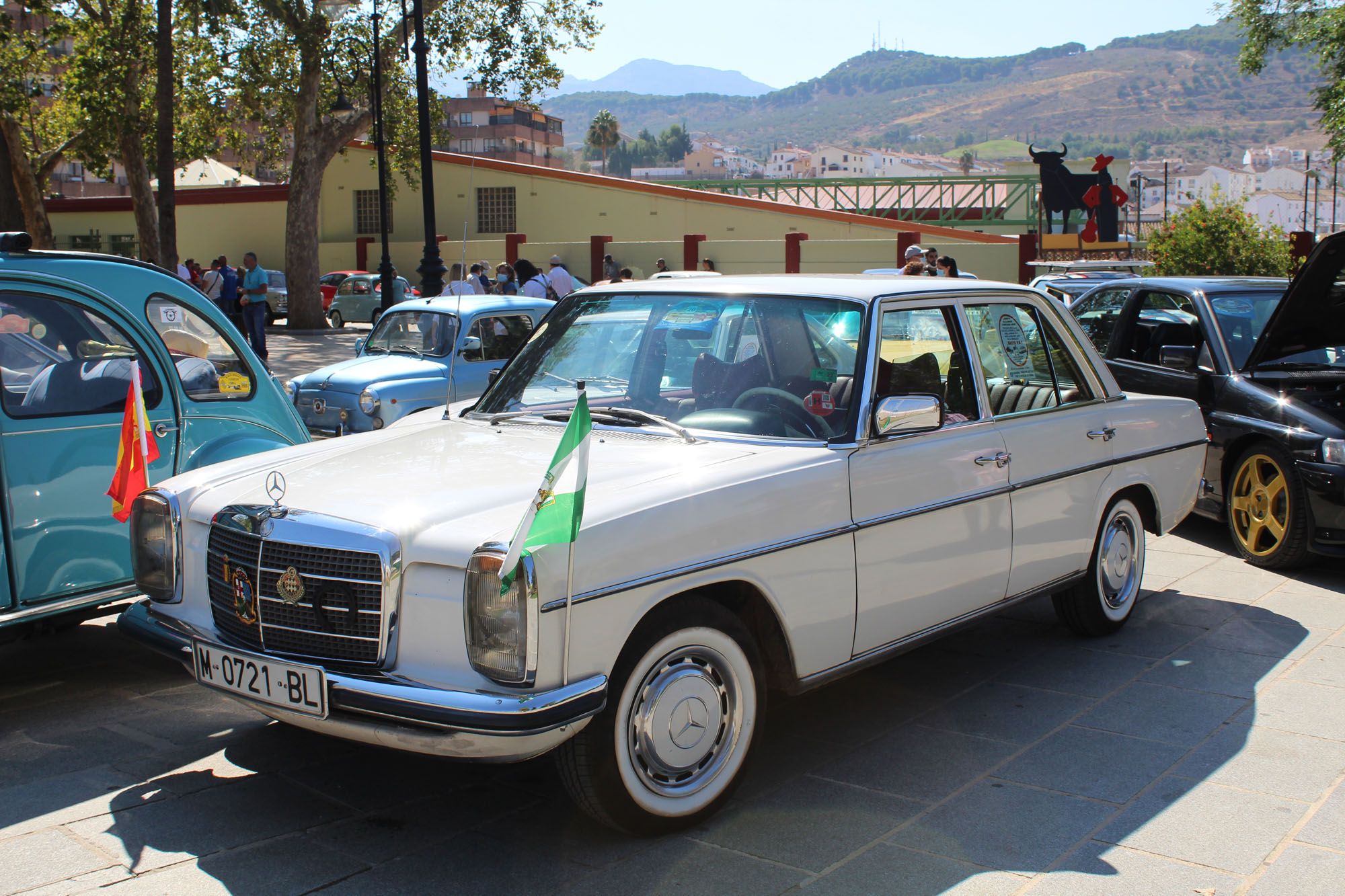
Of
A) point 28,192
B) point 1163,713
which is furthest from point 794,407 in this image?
point 28,192

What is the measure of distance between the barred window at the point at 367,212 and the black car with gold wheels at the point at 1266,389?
4077 centimetres

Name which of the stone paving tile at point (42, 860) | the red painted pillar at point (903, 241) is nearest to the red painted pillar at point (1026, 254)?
the red painted pillar at point (903, 241)

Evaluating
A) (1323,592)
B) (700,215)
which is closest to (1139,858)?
(1323,592)

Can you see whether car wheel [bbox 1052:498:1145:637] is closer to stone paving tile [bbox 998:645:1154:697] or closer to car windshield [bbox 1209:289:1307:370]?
stone paving tile [bbox 998:645:1154:697]

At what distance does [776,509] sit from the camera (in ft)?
12.9

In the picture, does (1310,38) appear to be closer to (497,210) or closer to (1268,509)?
(1268,509)

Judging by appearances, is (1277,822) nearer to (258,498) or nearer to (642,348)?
(642,348)

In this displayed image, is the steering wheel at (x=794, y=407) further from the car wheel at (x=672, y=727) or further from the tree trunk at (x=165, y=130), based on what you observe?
the tree trunk at (x=165, y=130)

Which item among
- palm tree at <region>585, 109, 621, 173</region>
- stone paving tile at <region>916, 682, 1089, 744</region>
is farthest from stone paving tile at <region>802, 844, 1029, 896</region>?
palm tree at <region>585, 109, 621, 173</region>

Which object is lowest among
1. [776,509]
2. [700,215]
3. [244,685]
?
[244,685]

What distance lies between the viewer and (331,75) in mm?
31188

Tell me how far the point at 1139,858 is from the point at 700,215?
40015 millimetres

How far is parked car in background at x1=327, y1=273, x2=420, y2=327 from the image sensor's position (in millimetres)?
34531

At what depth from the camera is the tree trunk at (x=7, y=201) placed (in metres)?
17.5
